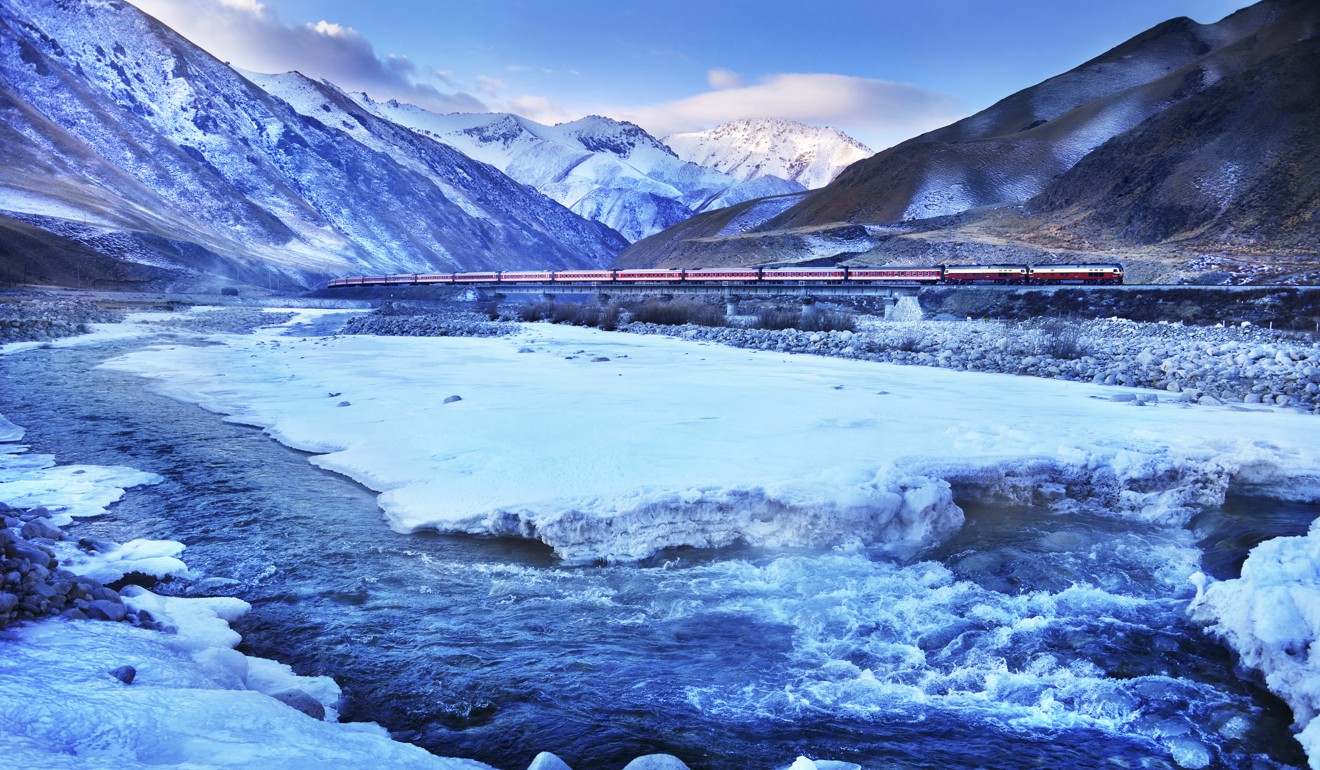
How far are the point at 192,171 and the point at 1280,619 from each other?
133186mm

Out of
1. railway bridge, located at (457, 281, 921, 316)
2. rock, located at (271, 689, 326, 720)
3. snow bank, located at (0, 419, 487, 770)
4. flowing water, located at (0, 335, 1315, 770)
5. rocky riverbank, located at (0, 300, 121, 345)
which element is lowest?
flowing water, located at (0, 335, 1315, 770)

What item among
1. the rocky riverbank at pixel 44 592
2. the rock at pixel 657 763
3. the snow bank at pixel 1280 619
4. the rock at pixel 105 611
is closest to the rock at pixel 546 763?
the rock at pixel 657 763

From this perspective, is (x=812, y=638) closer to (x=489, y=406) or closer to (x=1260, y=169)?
(x=489, y=406)

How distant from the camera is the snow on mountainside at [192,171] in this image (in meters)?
85.2

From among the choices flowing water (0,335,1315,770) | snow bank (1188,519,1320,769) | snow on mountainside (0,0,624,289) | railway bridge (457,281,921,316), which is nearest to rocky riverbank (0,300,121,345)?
flowing water (0,335,1315,770)

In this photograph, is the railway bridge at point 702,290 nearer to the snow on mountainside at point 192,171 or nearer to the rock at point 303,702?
the snow on mountainside at point 192,171

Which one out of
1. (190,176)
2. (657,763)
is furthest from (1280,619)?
(190,176)

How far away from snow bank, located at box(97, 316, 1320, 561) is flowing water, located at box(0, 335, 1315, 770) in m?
0.36

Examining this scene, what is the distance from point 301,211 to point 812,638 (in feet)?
448

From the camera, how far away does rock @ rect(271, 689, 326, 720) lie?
4.02m

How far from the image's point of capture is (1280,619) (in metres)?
4.63

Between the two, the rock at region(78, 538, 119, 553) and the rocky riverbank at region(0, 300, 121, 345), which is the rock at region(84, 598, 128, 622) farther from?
the rocky riverbank at region(0, 300, 121, 345)

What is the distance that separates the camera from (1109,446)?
900cm

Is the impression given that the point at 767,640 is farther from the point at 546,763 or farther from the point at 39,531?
the point at 39,531
